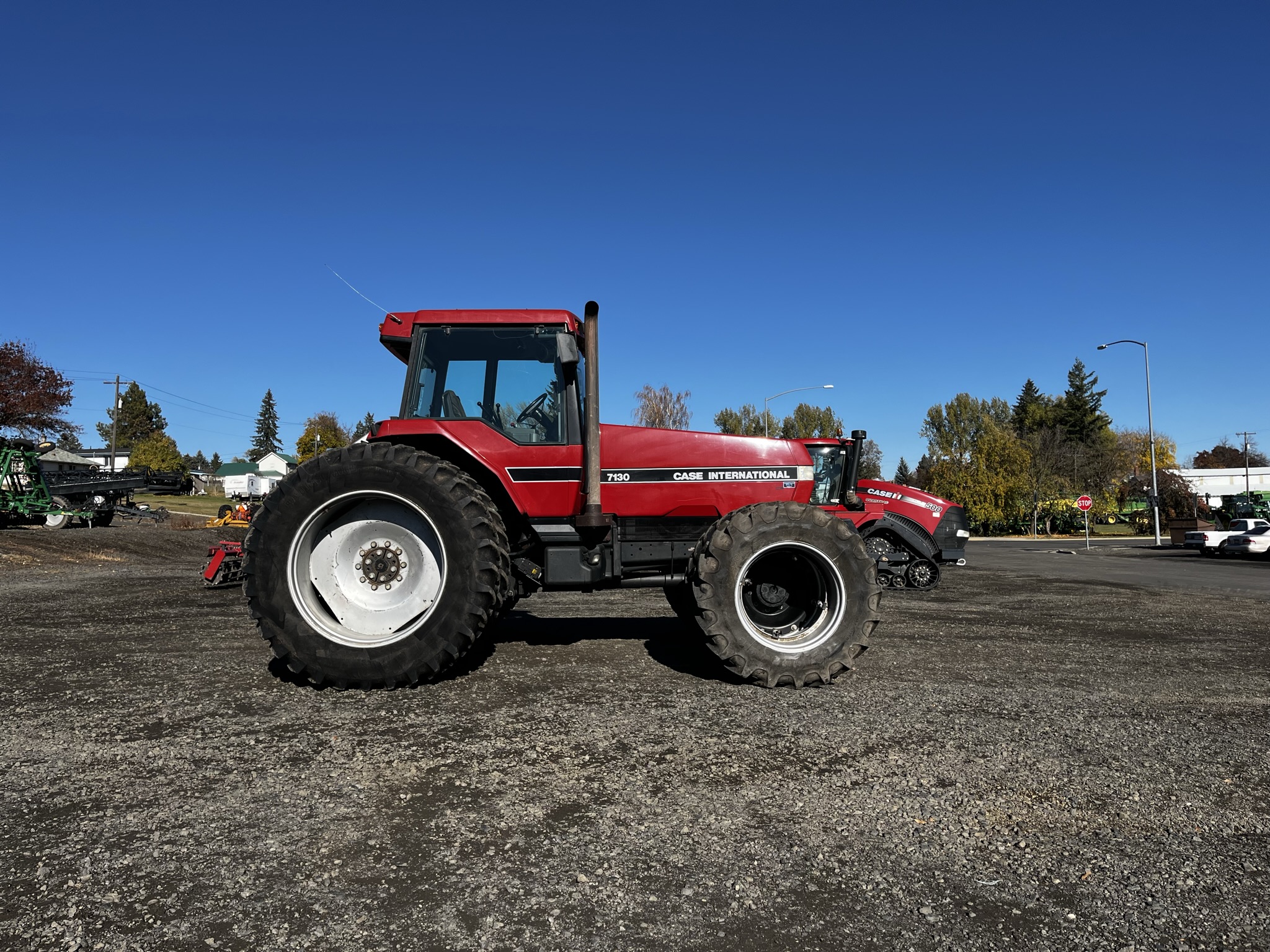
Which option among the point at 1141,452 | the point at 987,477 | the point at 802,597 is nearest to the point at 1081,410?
the point at 1141,452

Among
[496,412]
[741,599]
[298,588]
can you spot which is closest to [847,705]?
[741,599]

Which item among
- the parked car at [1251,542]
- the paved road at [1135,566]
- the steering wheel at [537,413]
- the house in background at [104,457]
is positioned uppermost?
the house in background at [104,457]

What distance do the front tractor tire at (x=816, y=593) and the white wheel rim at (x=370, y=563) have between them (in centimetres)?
177

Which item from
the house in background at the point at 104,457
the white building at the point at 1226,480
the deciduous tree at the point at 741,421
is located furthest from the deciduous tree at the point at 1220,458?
the house in background at the point at 104,457

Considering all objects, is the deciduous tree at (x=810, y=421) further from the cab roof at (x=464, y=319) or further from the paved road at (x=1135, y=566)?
the cab roof at (x=464, y=319)

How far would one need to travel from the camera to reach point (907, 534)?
11820mm

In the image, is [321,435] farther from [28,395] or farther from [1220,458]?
[1220,458]

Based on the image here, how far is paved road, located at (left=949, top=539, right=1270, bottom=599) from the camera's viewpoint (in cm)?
1350

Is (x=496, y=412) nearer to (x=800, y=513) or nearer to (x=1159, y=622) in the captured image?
(x=800, y=513)

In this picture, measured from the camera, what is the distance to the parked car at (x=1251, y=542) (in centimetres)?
2361

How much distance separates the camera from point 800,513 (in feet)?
15.0

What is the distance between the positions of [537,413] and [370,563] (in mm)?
1542

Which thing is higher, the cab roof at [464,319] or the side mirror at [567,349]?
the cab roof at [464,319]

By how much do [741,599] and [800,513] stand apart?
684 millimetres
